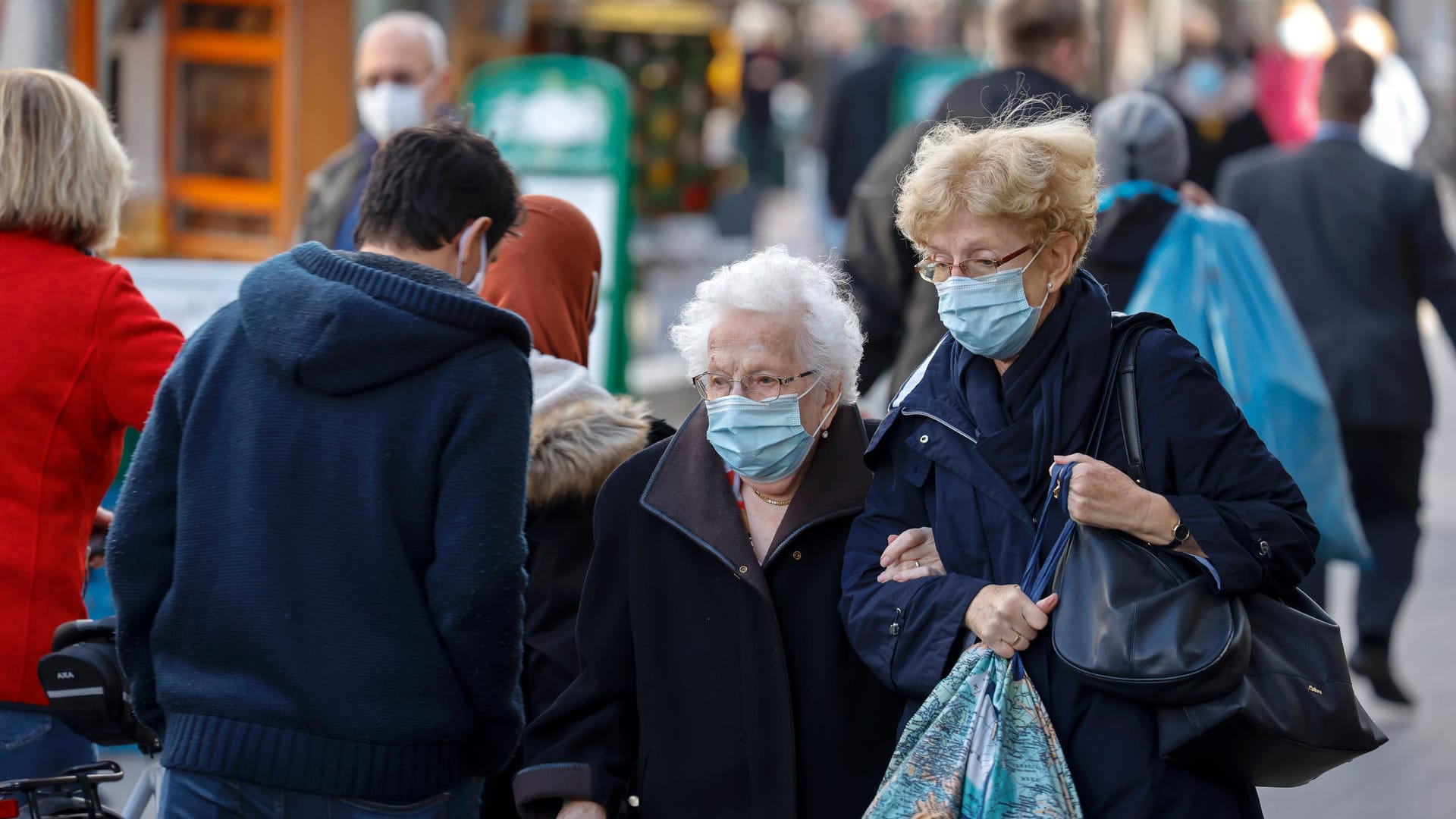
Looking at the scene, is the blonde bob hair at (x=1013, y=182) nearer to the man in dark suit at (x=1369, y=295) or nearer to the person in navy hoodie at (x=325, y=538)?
the person in navy hoodie at (x=325, y=538)

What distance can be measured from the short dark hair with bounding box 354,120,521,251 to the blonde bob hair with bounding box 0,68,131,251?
59 centimetres

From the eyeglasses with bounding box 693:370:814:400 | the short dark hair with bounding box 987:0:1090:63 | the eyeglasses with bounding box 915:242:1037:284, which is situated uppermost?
the short dark hair with bounding box 987:0:1090:63

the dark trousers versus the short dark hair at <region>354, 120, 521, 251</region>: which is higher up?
the short dark hair at <region>354, 120, 521, 251</region>

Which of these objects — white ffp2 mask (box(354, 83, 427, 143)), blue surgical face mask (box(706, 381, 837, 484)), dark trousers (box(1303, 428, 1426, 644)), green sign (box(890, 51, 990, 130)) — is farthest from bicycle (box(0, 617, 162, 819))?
green sign (box(890, 51, 990, 130))

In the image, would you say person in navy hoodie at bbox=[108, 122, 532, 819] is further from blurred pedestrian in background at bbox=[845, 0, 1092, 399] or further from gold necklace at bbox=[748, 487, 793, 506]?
blurred pedestrian in background at bbox=[845, 0, 1092, 399]

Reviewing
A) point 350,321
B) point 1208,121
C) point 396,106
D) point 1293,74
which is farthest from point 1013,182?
point 1293,74

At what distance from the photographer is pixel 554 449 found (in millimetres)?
3252

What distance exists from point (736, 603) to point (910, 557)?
342mm

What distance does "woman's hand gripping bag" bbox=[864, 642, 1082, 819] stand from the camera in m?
2.46

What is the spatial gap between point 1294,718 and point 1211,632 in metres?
0.17

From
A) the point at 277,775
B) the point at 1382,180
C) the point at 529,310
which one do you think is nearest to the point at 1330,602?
the point at 1382,180

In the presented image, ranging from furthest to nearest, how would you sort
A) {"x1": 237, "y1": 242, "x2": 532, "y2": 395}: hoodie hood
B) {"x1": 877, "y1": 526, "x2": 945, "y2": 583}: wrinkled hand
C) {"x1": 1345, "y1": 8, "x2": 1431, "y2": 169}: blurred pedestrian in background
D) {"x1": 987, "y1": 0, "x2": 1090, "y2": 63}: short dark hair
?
{"x1": 1345, "y1": 8, "x2": 1431, "y2": 169}: blurred pedestrian in background → {"x1": 987, "y1": 0, "x2": 1090, "y2": 63}: short dark hair → {"x1": 877, "y1": 526, "x2": 945, "y2": 583}: wrinkled hand → {"x1": 237, "y1": 242, "x2": 532, "y2": 395}: hoodie hood

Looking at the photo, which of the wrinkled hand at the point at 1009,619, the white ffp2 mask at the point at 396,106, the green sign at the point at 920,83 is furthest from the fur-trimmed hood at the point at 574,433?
the green sign at the point at 920,83

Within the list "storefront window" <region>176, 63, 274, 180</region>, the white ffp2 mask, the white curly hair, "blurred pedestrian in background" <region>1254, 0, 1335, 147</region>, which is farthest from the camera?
"blurred pedestrian in background" <region>1254, 0, 1335, 147</region>
